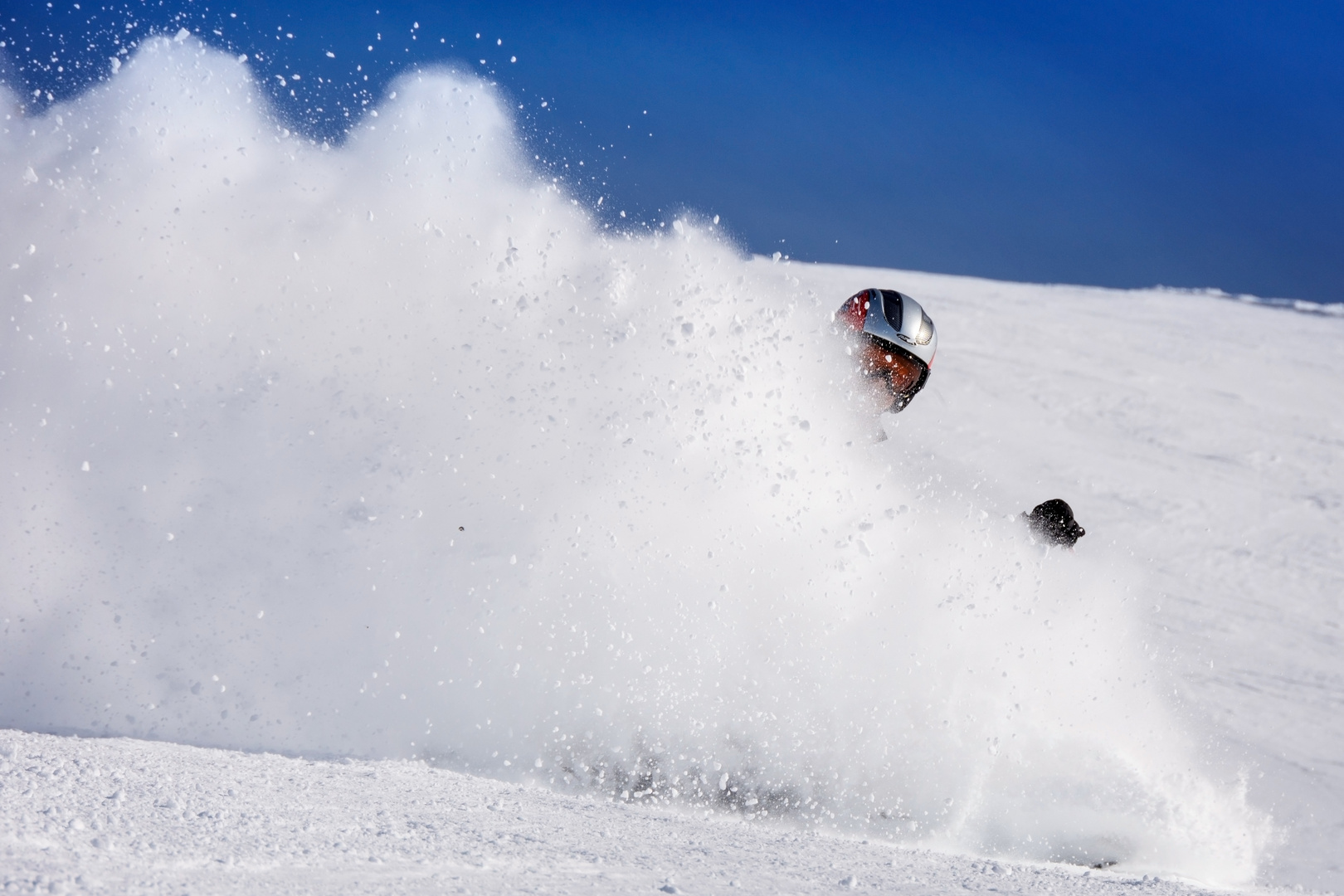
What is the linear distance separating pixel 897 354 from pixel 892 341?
0.40ft

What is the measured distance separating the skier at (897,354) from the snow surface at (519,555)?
0.29 meters

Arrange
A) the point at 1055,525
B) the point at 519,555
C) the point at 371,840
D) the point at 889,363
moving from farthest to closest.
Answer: the point at 889,363 < the point at 1055,525 < the point at 519,555 < the point at 371,840

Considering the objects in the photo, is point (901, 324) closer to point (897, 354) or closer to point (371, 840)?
point (897, 354)

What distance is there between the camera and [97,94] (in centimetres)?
716

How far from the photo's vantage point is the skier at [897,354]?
7.86 m

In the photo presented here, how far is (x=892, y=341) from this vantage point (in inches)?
317

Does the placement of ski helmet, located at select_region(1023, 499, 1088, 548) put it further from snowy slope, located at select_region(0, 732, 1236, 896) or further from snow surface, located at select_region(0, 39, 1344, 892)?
snowy slope, located at select_region(0, 732, 1236, 896)

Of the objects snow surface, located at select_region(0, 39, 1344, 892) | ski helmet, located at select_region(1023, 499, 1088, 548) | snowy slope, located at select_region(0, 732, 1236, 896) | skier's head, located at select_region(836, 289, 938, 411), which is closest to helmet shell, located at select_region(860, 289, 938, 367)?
skier's head, located at select_region(836, 289, 938, 411)

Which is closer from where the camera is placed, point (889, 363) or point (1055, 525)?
point (1055, 525)

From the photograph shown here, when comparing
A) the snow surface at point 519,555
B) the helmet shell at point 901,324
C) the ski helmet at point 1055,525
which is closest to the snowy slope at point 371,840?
the snow surface at point 519,555

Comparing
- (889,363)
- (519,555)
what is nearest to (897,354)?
(889,363)

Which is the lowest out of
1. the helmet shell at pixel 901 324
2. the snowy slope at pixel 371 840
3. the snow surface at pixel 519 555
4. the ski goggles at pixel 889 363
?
the snowy slope at pixel 371 840

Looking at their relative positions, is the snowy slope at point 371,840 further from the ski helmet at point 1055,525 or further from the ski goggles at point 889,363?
the ski goggles at point 889,363

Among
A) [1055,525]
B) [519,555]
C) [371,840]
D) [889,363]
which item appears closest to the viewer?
[371,840]
